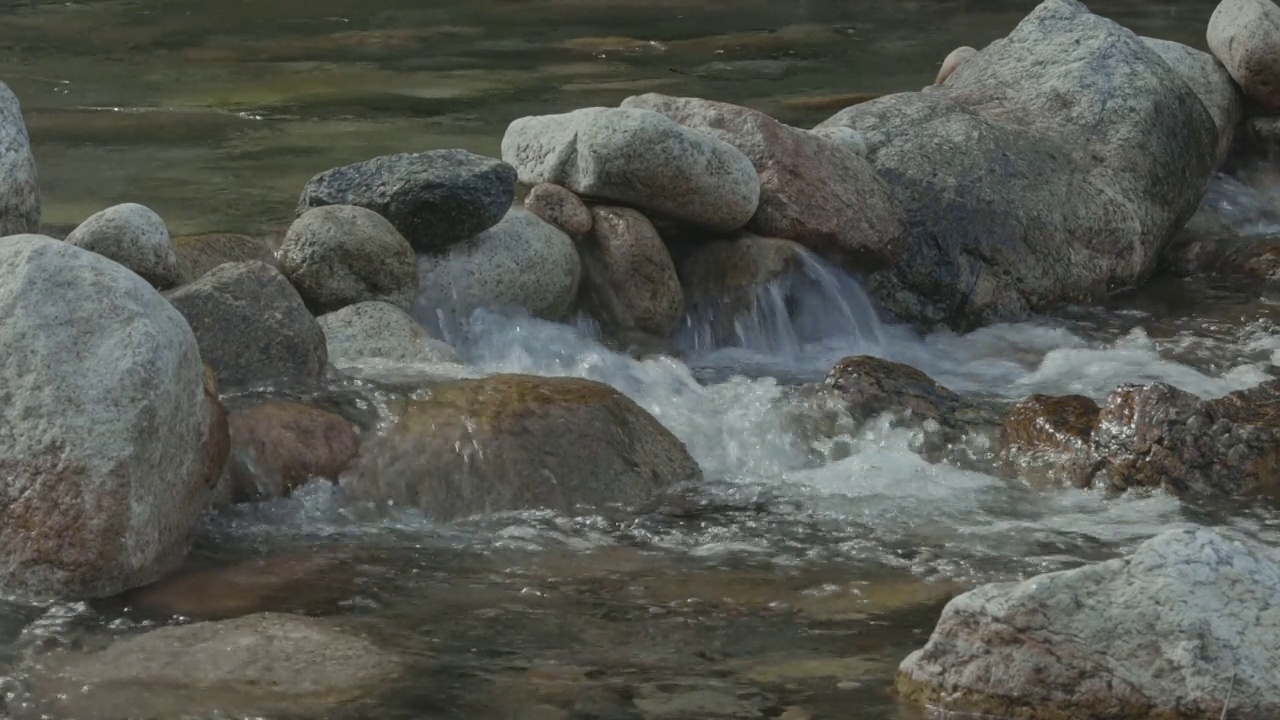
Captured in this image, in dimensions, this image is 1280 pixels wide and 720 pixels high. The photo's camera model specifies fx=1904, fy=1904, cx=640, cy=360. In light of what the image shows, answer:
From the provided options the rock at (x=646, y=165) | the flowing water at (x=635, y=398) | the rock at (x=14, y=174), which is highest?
the rock at (x=14, y=174)

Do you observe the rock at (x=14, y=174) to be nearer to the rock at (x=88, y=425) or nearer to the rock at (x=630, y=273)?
the rock at (x=88, y=425)

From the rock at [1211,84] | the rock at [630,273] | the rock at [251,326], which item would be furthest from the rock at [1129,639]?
the rock at [1211,84]

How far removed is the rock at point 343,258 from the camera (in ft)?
23.8

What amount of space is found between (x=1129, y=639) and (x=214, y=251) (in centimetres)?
445

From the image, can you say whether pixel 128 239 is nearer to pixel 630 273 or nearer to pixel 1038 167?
pixel 630 273

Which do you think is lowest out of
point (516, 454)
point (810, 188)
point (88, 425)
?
point (516, 454)

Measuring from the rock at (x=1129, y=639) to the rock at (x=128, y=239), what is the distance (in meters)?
3.53

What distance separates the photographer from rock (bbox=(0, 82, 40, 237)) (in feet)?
21.0

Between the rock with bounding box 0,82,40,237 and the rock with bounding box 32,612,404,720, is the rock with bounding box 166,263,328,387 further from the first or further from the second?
the rock with bounding box 32,612,404,720

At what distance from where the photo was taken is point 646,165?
314 inches

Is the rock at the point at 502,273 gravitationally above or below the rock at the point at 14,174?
below

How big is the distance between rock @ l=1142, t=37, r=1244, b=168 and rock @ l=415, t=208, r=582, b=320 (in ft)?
15.5

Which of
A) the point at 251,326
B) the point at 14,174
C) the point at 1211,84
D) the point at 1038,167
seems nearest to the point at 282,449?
the point at 251,326

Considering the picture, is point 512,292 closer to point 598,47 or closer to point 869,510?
point 869,510
